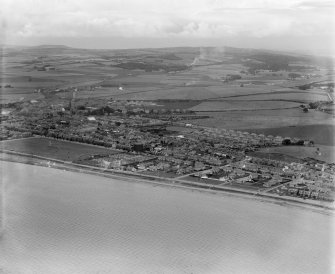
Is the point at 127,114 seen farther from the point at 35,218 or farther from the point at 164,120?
the point at 35,218

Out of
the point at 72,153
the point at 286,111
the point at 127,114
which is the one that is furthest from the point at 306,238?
the point at 127,114

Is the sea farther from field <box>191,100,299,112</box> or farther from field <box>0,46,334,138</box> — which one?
field <box>191,100,299,112</box>

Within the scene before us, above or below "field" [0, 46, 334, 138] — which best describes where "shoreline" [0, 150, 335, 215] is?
below

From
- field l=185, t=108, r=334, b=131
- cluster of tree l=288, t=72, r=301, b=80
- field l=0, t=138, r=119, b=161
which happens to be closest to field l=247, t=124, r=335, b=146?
field l=185, t=108, r=334, b=131

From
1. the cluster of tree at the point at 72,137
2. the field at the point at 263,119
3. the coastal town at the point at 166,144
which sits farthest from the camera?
the field at the point at 263,119

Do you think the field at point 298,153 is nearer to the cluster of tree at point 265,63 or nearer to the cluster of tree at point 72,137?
the cluster of tree at point 72,137

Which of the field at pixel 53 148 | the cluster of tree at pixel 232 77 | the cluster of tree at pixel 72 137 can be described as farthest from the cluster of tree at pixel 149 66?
the field at pixel 53 148
